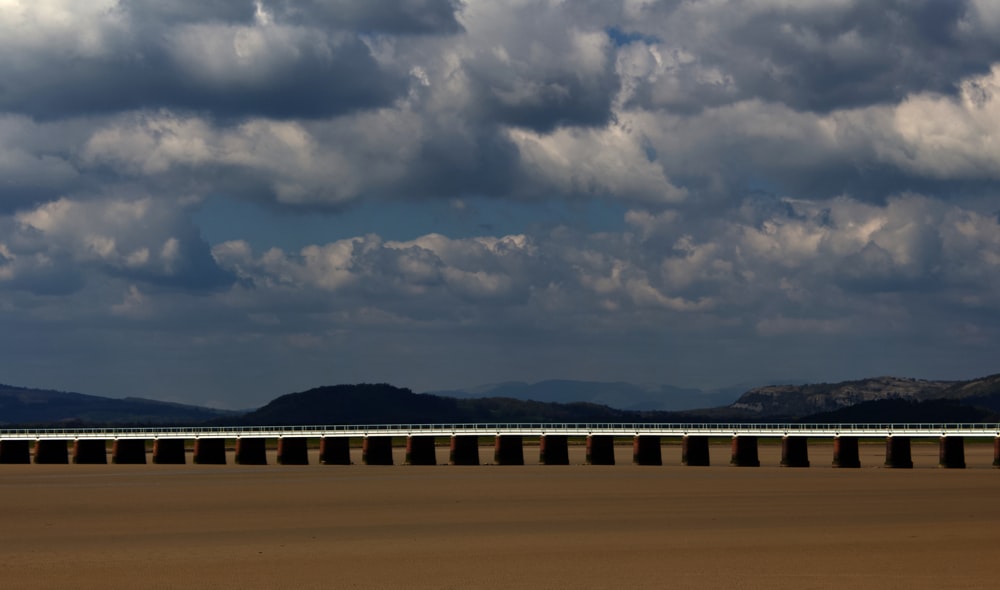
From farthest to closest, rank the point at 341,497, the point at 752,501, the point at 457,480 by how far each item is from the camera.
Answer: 1. the point at 457,480
2. the point at 341,497
3. the point at 752,501

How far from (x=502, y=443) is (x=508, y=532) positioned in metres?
51.3

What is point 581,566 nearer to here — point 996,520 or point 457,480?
point 996,520

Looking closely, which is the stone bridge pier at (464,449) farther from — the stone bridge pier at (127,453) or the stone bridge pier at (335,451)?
the stone bridge pier at (127,453)

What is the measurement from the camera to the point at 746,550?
3744cm

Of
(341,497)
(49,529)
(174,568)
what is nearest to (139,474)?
(341,497)

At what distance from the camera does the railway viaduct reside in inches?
3447

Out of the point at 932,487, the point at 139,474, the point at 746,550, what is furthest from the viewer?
the point at 139,474

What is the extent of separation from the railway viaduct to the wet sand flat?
→ 40.0 ft

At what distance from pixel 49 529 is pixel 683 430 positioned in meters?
53.9

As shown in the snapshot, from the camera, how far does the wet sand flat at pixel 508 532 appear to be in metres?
33.0

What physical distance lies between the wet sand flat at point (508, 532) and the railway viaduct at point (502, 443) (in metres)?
12.2

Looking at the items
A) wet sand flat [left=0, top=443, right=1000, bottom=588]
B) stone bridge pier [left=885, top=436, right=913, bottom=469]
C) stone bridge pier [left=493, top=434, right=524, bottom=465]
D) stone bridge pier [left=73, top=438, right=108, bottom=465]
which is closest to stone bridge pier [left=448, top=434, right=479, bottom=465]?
stone bridge pier [left=493, top=434, right=524, bottom=465]

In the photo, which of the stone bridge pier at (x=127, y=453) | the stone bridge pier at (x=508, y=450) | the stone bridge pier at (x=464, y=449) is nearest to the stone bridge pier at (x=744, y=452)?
the stone bridge pier at (x=508, y=450)

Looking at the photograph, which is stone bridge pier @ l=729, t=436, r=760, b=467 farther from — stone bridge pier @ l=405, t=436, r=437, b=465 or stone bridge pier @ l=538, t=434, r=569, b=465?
stone bridge pier @ l=405, t=436, r=437, b=465
